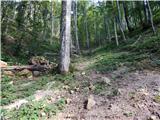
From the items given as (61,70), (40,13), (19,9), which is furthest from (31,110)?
(40,13)

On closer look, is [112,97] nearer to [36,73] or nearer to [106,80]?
[106,80]

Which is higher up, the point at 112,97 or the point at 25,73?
the point at 25,73

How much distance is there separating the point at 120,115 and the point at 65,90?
252 centimetres

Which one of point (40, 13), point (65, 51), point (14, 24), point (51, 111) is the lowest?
point (51, 111)

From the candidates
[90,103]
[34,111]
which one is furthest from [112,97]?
[34,111]

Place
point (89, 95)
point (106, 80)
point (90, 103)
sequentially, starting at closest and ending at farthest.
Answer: point (90, 103) < point (89, 95) < point (106, 80)

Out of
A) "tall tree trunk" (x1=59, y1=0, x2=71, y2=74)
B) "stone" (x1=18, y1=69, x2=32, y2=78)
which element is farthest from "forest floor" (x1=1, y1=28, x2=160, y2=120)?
"stone" (x1=18, y1=69, x2=32, y2=78)

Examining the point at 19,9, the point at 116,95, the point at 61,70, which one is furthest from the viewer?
the point at 19,9

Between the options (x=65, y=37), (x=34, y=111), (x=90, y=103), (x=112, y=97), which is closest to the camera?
(x=34, y=111)

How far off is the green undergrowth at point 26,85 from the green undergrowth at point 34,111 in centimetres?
89

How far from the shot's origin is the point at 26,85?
895 centimetres

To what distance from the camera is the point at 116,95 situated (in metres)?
6.89

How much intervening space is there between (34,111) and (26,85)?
283cm

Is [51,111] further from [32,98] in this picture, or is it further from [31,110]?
[32,98]
